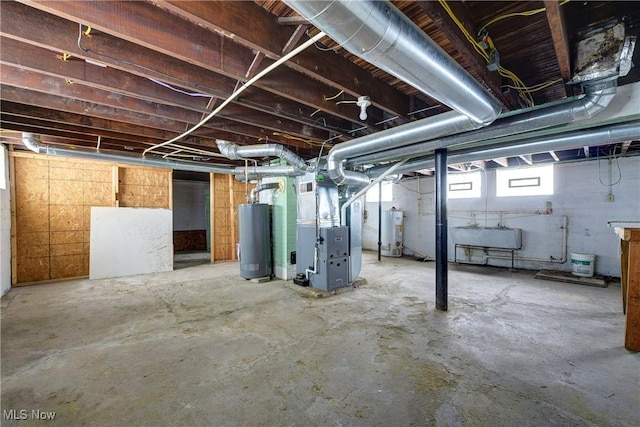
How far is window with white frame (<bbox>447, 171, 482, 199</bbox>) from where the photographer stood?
20.5 feet

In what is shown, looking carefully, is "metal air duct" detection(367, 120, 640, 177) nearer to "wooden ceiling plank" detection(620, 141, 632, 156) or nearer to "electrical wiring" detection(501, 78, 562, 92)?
"electrical wiring" detection(501, 78, 562, 92)

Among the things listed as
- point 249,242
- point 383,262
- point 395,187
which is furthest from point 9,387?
point 395,187

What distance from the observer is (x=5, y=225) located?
405 cm

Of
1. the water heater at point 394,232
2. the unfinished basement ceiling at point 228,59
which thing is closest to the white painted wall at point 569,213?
the water heater at point 394,232

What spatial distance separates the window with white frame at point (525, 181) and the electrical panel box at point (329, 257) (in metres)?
4.04

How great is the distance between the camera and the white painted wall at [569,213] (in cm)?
466

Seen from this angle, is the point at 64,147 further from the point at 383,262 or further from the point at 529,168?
the point at 529,168

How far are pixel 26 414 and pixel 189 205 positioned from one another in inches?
317

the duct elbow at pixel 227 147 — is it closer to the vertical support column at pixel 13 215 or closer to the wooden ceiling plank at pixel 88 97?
the wooden ceiling plank at pixel 88 97

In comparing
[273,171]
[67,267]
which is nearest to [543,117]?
[273,171]

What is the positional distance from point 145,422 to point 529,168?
6952 millimetres

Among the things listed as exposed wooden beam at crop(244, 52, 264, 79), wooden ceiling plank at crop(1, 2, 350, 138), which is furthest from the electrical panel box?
exposed wooden beam at crop(244, 52, 264, 79)

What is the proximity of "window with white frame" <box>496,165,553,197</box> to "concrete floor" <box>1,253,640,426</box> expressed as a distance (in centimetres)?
227

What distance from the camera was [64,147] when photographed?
4.29m
